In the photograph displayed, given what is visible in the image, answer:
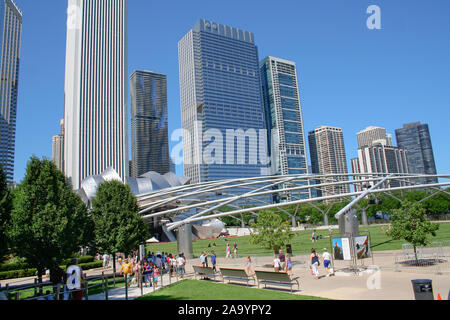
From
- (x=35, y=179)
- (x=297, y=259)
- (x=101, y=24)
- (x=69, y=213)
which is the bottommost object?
(x=297, y=259)

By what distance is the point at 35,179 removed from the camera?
15.4 meters

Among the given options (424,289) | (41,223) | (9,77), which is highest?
(9,77)

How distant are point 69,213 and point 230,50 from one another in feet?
614

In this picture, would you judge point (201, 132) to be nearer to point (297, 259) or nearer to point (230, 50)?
point (230, 50)

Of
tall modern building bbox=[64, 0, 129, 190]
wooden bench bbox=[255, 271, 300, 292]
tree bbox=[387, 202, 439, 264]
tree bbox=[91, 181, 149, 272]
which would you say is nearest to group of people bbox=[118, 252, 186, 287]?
tree bbox=[91, 181, 149, 272]

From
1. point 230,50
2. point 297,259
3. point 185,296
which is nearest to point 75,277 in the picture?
point 185,296

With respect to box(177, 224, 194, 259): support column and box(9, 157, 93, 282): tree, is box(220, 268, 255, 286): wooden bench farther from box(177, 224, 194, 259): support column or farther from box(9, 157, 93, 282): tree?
box(177, 224, 194, 259): support column

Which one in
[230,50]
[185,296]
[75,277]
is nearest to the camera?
[75,277]

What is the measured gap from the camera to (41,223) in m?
14.1

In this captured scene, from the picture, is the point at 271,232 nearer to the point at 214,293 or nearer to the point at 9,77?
the point at 214,293

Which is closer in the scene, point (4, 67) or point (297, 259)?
point (297, 259)

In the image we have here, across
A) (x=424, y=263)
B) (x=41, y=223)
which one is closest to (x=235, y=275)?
(x=41, y=223)

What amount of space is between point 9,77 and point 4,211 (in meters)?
186

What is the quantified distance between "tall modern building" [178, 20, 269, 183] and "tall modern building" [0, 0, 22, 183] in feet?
270
